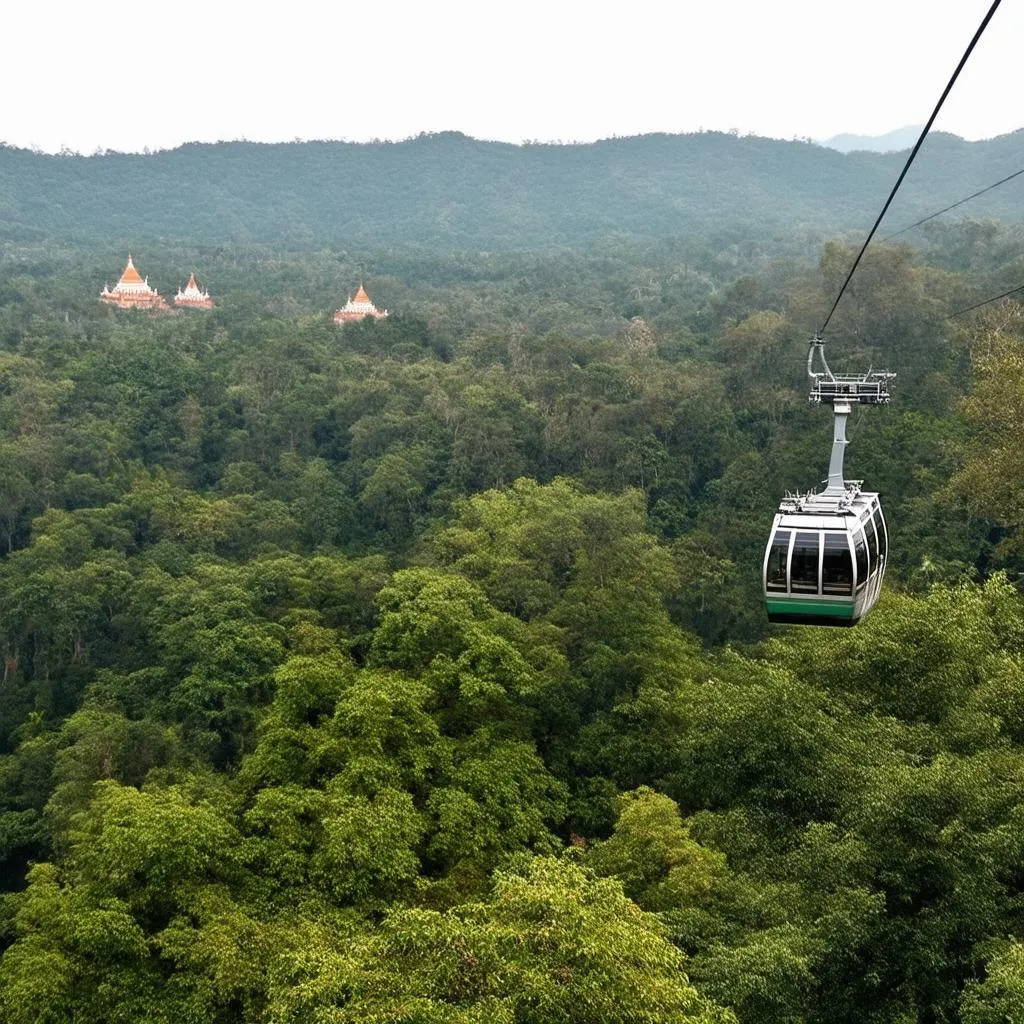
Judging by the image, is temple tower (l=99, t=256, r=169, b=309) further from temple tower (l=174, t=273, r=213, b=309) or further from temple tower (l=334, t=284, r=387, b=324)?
temple tower (l=334, t=284, r=387, b=324)

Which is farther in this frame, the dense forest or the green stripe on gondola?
the green stripe on gondola

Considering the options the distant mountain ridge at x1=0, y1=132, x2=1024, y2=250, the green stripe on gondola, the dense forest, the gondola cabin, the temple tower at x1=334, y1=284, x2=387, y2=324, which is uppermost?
the distant mountain ridge at x1=0, y1=132, x2=1024, y2=250

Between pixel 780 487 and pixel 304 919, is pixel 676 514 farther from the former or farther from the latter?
pixel 304 919

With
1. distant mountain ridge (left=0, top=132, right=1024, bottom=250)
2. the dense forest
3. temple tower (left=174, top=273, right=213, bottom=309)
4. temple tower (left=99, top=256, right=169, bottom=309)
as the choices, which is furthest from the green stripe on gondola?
distant mountain ridge (left=0, top=132, right=1024, bottom=250)

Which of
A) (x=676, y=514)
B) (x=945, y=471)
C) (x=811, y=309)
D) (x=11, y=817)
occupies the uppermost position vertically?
(x=811, y=309)

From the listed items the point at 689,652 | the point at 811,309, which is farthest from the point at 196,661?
the point at 811,309

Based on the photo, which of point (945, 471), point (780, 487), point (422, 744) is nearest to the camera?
point (422, 744)

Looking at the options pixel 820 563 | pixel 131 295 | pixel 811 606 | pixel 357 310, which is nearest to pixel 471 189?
pixel 131 295
